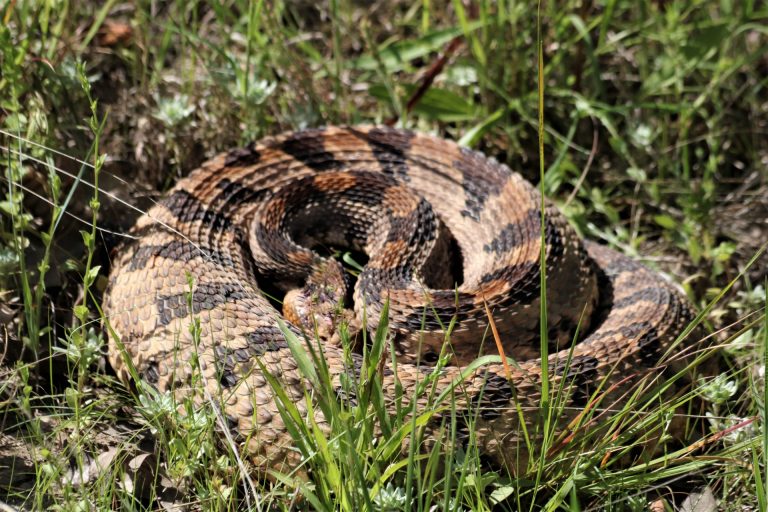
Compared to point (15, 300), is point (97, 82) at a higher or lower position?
higher

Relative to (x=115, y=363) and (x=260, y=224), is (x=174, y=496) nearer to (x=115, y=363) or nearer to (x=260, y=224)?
(x=115, y=363)

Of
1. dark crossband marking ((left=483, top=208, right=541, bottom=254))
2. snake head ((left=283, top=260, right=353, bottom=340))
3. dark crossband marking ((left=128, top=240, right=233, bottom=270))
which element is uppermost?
dark crossband marking ((left=128, top=240, right=233, bottom=270))

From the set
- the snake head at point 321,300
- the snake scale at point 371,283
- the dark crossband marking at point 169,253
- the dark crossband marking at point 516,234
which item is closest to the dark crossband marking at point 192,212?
the snake scale at point 371,283

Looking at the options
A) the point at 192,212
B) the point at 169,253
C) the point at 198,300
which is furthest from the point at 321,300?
the point at 192,212

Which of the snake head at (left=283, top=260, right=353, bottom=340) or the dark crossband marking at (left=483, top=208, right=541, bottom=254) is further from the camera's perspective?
the dark crossband marking at (left=483, top=208, right=541, bottom=254)

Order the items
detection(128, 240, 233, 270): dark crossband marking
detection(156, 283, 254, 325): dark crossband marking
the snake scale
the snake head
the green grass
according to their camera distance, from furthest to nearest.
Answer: detection(128, 240, 233, 270): dark crossband marking → the snake head → detection(156, 283, 254, 325): dark crossband marking → the snake scale → the green grass

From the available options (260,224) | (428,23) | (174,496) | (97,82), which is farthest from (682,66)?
(174,496)

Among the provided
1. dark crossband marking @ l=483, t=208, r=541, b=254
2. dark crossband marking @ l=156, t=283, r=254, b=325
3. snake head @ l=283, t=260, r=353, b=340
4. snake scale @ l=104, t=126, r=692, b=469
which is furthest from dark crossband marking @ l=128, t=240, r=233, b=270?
dark crossband marking @ l=483, t=208, r=541, b=254

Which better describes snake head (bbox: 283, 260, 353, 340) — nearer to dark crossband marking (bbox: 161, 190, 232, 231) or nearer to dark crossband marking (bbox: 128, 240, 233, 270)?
dark crossband marking (bbox: 128, 240, 233, 270)
